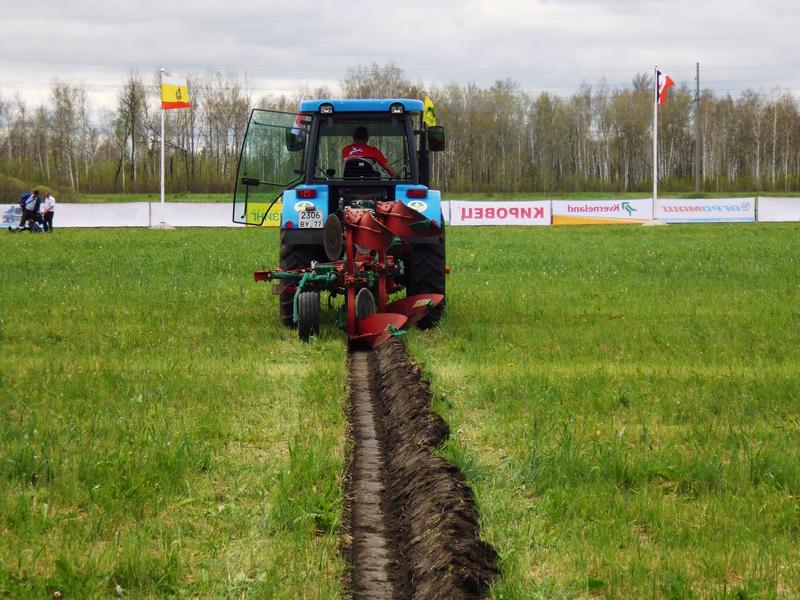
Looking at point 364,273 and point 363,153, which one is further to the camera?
point 363,153

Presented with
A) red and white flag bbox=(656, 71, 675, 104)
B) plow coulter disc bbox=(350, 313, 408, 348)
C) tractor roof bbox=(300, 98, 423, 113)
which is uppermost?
red and white flag bbox=(656, 71, 675, 104)

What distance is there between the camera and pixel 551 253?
2412 cm

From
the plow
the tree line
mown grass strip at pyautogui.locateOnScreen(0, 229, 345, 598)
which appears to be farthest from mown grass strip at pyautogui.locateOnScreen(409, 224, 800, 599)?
the tree line

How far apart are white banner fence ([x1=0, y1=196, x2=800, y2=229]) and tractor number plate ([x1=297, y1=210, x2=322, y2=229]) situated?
30289 millimetres

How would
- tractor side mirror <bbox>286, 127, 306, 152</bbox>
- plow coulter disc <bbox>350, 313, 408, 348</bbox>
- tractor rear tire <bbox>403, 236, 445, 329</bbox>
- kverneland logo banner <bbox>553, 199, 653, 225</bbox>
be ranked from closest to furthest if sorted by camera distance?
plow coulter disc <bbox>350, 313, 408, 348</bbox>
tractor side mirror <bbox>286, 127, 306, 152</bbox>
tractor rear tire <bbox>403, 236, 445, 329</bbox>
kverneland logo banner <bbox>553, 199, 653, 225</bbox>

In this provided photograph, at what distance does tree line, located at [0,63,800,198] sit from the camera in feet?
273

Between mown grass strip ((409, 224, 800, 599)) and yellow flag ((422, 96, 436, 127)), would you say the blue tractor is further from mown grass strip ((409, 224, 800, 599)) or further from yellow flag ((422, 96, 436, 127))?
mown grass strip ((409, 224, 800, 599))

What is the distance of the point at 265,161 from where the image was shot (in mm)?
Result: 12312

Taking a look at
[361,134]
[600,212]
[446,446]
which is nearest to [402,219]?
[361,134]

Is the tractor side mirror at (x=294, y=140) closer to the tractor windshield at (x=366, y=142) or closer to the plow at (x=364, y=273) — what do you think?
the tractor windshield at (x=366, y=142)

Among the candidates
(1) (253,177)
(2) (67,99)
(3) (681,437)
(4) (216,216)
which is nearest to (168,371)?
(1) (253,177)

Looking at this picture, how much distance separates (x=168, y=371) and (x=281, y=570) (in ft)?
15.8

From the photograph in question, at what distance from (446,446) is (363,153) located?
683 centimetres

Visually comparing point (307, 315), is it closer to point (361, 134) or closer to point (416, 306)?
point (416, 306)
